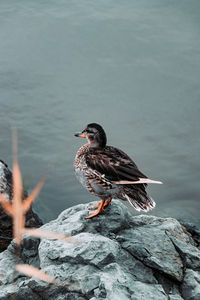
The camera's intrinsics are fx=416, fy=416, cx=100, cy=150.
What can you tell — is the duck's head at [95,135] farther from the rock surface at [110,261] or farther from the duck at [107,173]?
the rock surface at [110,261]

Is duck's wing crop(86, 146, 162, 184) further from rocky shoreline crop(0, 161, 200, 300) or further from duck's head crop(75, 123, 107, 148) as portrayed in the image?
rocky shoreline crop(0, 161, 200, 300)

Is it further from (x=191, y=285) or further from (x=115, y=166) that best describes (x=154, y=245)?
(x=115, y=166)

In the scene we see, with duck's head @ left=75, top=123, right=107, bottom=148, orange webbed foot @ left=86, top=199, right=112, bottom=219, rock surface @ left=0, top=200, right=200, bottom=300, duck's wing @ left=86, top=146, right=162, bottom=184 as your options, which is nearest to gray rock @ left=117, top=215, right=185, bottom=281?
rock surface @ left=0, top=200, right=200, bottom=300

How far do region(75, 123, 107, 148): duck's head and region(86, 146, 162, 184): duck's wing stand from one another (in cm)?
13

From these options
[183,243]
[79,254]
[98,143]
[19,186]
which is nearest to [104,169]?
[98,143]

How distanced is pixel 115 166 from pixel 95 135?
0.79 m

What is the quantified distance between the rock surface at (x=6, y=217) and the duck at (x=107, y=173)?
322 centimetres

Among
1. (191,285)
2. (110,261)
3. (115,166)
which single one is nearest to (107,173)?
(115,166)

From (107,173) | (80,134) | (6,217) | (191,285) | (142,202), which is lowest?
(6,217)

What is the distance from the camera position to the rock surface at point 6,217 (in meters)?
10.0

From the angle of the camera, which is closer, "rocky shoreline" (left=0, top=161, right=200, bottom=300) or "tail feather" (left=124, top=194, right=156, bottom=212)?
"rocky shoreline" (left=0, top=161, right=200, bottom=300)

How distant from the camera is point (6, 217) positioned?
10.2 meters

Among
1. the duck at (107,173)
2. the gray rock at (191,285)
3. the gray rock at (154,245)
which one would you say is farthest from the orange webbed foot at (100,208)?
the gray rock at (191,285)

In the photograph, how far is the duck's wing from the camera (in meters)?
6.77
